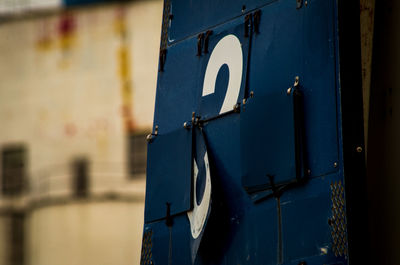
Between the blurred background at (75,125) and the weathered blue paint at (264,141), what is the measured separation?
20.1m

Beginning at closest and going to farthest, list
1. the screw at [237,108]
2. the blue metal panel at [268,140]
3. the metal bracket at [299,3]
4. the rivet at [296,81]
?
the blue metal panel at [268,140] → the rivet at [296,81] → the metal bracket at [299,3] → the screw at [237,108]

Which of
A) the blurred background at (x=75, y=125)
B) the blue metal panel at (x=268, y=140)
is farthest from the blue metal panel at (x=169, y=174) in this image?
the blurred background at (x=75, y=125)

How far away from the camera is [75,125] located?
29.3 metres

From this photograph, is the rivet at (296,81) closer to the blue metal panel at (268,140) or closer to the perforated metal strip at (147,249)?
the blue metal panel at (268,140)

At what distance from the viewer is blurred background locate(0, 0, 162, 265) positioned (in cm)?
2839

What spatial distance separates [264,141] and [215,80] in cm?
104

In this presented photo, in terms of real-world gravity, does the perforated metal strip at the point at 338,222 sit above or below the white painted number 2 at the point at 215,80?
below

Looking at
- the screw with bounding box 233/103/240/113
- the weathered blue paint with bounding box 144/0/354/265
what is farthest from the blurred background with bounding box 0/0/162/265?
the screw with bounding box 233/103/240/113

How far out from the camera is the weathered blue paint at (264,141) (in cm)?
664

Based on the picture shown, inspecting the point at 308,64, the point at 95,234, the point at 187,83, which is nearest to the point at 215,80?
the point at 187,83

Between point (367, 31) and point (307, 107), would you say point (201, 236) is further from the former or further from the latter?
point (367, 31)

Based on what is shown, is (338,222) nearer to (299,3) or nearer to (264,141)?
(264,141)

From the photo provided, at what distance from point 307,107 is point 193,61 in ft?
→ 5.84

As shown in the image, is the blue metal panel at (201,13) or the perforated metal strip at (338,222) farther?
A: the blue metal panel at (201,13)
